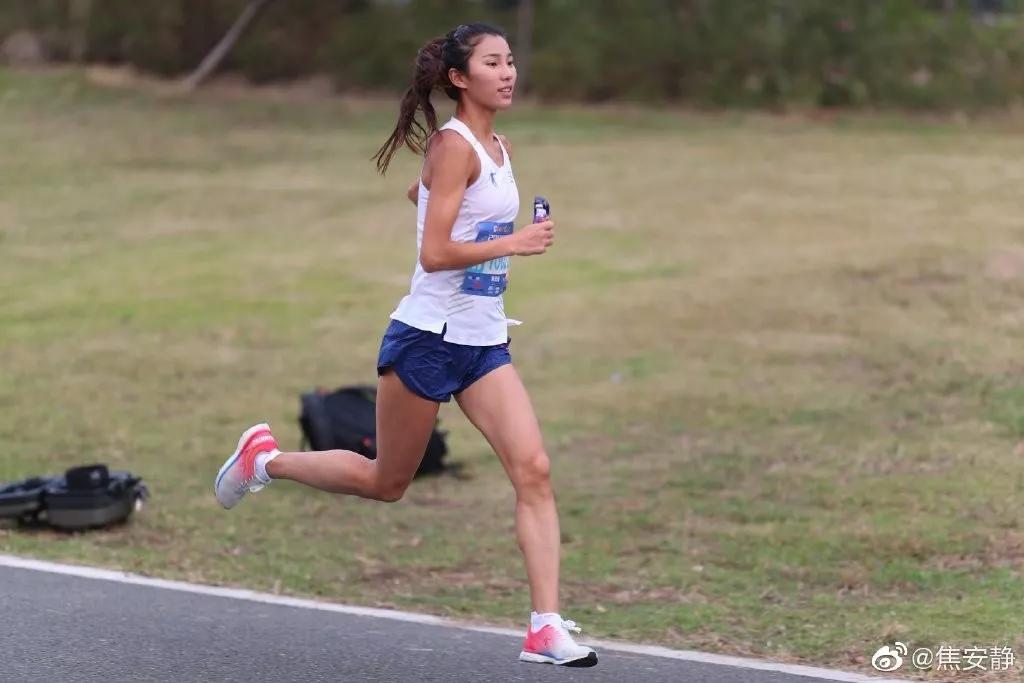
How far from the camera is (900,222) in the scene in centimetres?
1894

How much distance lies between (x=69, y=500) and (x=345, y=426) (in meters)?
1.95

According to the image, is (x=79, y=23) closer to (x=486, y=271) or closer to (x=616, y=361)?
(x=616, y=361)

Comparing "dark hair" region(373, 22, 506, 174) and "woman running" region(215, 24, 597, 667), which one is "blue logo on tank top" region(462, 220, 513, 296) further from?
"dark hair" region(373, 22, 506, 174)

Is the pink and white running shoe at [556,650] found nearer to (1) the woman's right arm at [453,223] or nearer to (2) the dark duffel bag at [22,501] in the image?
(1) the woman's right arm at [453,223]

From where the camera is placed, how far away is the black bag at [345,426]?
9.58 metres

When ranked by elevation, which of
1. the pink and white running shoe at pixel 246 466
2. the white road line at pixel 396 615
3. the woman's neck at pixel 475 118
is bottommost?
the white road line at pixel 396 615

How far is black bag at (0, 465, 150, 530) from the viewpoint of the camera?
8.16 m

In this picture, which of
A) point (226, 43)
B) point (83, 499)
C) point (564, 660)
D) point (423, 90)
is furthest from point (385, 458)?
point (226, 43)

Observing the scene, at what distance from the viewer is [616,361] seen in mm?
13430

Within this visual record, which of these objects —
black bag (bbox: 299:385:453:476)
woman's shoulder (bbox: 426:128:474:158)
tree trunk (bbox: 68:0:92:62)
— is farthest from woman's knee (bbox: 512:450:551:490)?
tree trunk (bbox: 68:0:92:62)

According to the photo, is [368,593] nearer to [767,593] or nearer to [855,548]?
[767,593]

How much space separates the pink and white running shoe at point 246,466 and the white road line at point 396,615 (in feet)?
2.66

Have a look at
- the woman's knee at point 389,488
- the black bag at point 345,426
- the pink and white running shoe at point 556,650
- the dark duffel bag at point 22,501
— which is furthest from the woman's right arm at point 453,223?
the black bag at point 345,426

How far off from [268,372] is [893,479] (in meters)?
5.64
